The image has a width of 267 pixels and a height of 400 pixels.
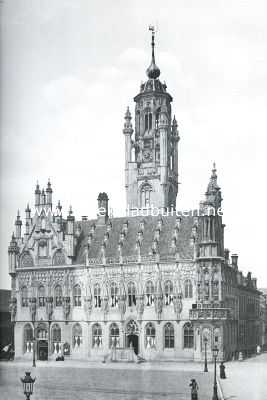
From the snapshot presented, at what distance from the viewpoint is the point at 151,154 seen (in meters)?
63.9

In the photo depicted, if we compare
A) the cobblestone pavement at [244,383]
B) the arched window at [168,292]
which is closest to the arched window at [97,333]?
the arched window at [168,292]

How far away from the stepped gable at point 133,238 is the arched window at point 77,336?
181 inches

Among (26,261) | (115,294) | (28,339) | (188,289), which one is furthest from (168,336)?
(26,261)

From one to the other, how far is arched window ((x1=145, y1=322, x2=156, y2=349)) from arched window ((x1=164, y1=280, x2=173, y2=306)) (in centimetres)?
186

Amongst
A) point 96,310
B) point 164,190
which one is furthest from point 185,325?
point 164,190

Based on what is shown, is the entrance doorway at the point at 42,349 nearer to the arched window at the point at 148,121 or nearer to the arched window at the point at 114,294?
the arched window at the point at 114,294

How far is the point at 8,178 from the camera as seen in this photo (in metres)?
29.7

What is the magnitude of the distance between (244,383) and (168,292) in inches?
634

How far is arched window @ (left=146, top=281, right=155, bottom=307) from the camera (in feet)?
155

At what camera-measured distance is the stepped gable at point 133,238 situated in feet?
159

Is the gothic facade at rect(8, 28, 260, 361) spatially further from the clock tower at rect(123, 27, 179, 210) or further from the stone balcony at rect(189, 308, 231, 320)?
the clock tower at rect(123, 27, 179, 210)

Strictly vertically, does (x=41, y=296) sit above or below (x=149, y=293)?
below

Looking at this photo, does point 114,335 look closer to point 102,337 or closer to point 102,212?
point 102,337

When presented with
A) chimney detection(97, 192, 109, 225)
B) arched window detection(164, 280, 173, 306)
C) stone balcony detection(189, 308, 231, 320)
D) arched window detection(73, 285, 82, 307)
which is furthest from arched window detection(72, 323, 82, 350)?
chimney detection(97, 192, 109, 225)
